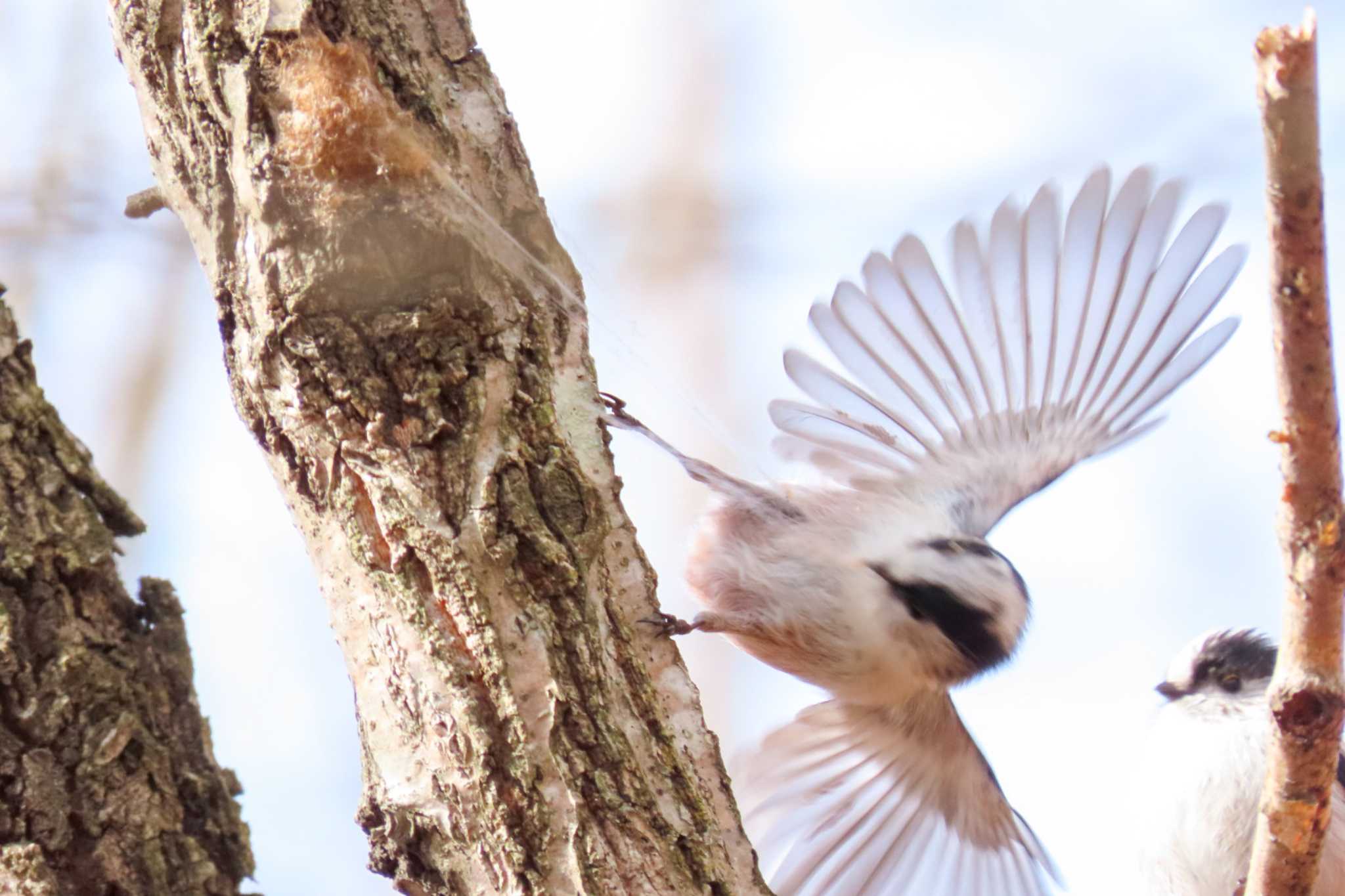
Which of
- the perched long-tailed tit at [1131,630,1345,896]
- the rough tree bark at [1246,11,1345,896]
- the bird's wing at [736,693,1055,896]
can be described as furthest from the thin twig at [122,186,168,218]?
the perched long-tailed tit at [1131,630,1345,896]

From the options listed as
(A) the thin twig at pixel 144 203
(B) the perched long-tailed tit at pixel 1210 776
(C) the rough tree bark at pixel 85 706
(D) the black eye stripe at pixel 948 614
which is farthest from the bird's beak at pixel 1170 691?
(A) the thin twig at pixel 144 203

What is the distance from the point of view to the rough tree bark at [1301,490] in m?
0.92

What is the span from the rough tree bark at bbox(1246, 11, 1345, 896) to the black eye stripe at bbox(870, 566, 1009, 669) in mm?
989

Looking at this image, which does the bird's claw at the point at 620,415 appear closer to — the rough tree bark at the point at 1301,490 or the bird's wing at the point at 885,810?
the bird's wing at the point at 885,810

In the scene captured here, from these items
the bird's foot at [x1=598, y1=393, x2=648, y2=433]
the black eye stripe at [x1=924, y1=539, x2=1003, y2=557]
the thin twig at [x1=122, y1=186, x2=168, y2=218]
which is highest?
the thin twig at [x1=122, y1=186, x2=168, y2=218]

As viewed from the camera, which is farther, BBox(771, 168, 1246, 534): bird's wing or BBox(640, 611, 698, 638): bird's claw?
BBox(771, 168, 1246, 534): bird's wing

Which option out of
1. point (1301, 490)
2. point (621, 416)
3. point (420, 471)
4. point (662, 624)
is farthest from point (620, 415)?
point (1301, 490)

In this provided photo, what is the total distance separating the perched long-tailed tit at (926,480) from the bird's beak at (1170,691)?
47cm

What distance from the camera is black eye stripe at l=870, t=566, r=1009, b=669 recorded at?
2287 mm

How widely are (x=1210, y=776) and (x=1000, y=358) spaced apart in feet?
3.31

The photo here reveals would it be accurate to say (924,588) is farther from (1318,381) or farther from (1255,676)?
(1318,381)

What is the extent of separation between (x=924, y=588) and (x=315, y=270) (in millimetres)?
1349

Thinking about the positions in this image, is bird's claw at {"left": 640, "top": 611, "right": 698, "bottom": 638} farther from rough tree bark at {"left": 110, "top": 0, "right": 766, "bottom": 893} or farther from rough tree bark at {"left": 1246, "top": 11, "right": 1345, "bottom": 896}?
rough tree bark at {"left": 1246, "top": 11, "right": 1345, "bottom": 896}

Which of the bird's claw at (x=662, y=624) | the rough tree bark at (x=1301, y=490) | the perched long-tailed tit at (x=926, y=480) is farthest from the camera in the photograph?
the perched long-tailed tit at (x=926, y=480)
